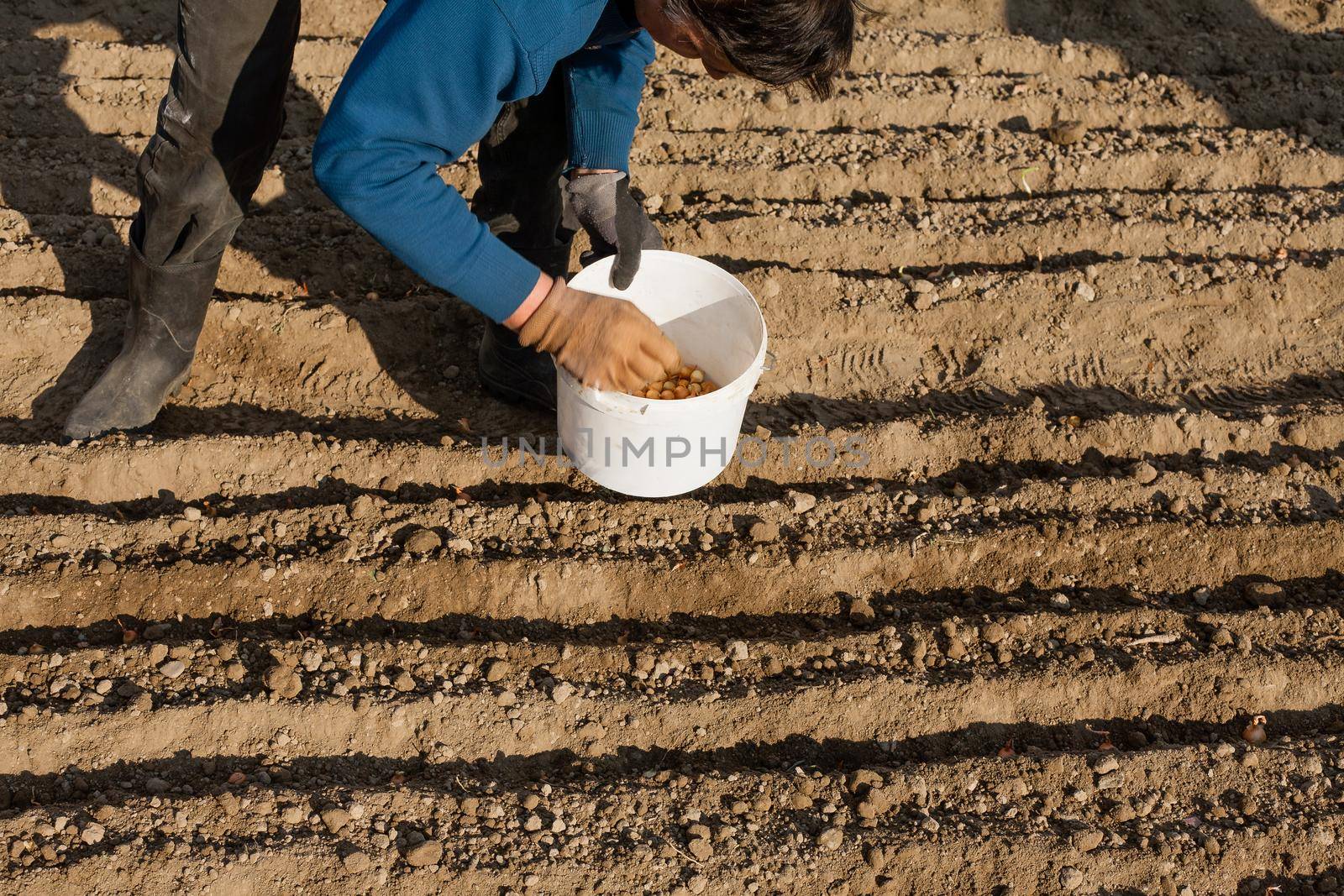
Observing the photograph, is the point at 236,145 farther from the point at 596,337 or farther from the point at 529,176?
the point at 596,337

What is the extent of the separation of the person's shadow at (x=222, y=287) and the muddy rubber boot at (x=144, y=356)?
11 centimetres

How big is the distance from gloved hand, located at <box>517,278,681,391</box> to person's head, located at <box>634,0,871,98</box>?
0.48 m

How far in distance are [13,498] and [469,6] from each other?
177cm

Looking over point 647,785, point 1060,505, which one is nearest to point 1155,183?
point 1060,505

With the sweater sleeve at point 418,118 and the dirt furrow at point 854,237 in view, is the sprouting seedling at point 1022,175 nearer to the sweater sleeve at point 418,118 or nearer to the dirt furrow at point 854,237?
the dirt furrow at point 854,237

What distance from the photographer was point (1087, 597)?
2531 millimetres

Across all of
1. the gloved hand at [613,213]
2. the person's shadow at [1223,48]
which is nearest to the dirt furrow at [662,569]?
the gloved hand at [613,213]

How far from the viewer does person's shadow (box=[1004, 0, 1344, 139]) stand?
3.83 metres

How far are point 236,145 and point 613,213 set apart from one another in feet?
2.72

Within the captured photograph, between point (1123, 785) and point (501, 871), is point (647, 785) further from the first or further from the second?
point (1123, 785)

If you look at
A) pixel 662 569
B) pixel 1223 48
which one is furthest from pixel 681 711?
pixel 1223 48

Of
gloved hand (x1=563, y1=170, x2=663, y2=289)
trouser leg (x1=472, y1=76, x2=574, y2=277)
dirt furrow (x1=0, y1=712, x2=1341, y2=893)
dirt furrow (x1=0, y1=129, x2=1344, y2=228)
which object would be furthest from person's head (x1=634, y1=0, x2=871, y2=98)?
dirt furrow (x1=0, y1=129, x2=1344, y2=228)

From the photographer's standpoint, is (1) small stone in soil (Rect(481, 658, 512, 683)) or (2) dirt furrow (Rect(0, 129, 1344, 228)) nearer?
(1) small stone in soil (Rect(481, 658, 512, 683))

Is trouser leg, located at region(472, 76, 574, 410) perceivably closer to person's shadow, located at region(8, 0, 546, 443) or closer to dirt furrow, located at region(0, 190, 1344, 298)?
person's shadow, located at region(8, 0, 546, 443)
